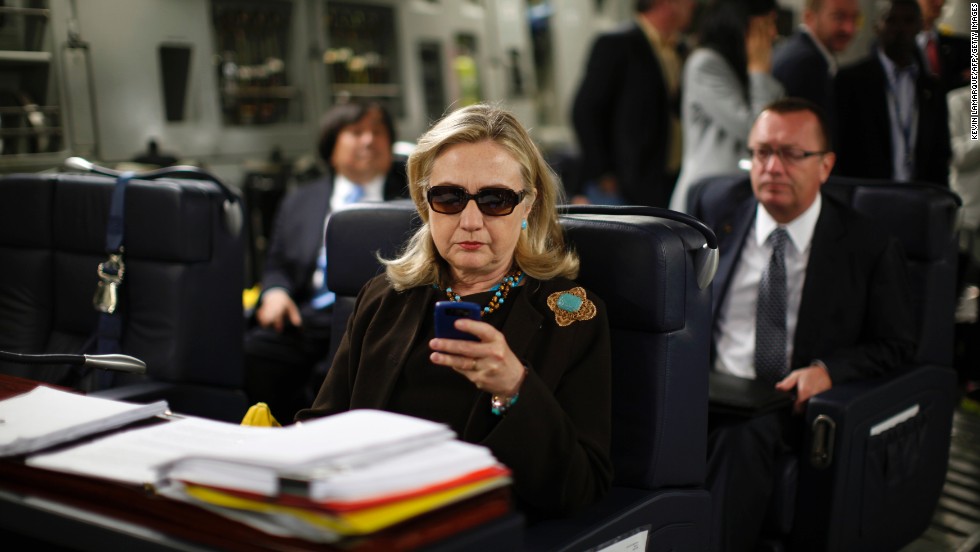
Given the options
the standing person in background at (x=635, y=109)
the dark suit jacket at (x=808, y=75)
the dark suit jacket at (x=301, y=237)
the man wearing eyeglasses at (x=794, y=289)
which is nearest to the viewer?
the man wearing eyeglasses at (x=794, y=289)

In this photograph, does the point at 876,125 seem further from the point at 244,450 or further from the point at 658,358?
the point at 244,450

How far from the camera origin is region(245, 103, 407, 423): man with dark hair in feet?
11.9

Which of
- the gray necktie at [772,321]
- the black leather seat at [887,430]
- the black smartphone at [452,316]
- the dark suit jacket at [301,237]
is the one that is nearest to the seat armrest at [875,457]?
the black leather seat at [887,430]

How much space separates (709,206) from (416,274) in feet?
4.52

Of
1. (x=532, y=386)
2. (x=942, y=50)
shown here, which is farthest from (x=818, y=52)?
(x=532, y=386)

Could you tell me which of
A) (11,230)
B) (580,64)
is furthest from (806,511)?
(580,64)

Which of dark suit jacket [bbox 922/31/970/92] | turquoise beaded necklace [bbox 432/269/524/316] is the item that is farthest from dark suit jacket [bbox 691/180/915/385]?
dark suit jacket [bbox 922/31/970/92]

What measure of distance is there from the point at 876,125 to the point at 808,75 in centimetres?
35

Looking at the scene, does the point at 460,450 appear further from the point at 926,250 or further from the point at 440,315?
the point at 926,250

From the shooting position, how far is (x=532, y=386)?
1.61 m

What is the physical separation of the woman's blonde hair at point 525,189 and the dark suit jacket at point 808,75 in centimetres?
238

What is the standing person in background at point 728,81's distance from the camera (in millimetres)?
4309

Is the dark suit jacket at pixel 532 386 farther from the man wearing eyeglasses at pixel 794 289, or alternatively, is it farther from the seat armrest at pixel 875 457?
the seat armrest at pixel 875 457

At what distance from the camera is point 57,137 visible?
445 cm
